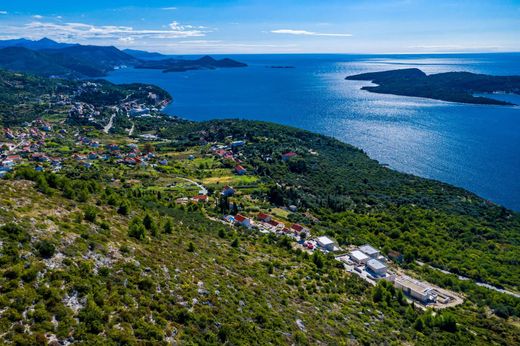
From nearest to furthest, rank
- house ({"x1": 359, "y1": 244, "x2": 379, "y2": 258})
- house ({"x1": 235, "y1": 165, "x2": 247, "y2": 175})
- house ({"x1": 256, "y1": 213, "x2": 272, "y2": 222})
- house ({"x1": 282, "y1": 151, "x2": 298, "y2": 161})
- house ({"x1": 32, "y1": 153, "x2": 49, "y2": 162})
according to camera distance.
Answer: house ({"x1": 359, "y1": 244, "x2": 379, "y2": 258}) < house ({"x1": 256, "y1": 213, "x2": 272, "y2": 222}) < house ({"x1": 32, "y1": 153, "x2": 49, "y2": 162}) < house ({"x1": 235, "y1": 165, "x2": 247, "y2": 175}) < house ({"x1": 282, "y1": 151, "x2": 298, "y2": 161})

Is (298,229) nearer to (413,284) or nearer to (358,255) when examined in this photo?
(358,255)

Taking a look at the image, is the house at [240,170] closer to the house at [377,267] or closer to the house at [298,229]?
the house at [298,229]

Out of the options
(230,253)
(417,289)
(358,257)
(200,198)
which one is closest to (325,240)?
(358,257)

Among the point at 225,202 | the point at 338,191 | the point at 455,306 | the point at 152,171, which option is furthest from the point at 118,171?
the point at 455,306

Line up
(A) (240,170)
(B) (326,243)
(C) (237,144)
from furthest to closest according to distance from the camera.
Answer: (C) (237,144)
(A) (240,170)
(B) (326,243)

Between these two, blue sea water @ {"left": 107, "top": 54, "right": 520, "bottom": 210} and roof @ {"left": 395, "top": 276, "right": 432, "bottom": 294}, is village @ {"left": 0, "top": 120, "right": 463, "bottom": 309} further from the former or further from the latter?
blue sea water @ {"left": 107, "top": 54, "right": 520, "bottom": 210}

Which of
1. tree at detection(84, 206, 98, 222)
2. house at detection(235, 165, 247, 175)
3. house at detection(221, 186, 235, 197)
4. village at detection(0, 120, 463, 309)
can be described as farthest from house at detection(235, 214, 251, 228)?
house at detection(235, 165, 247, 175)
